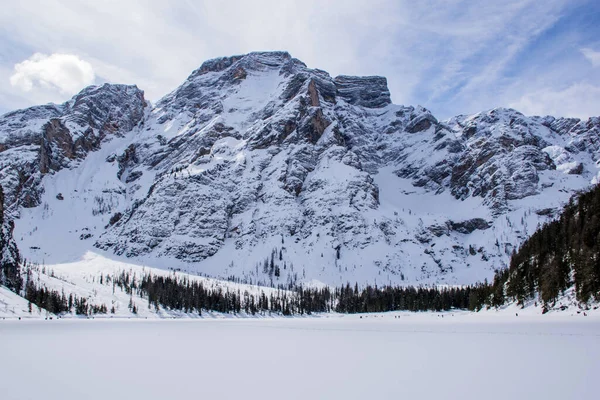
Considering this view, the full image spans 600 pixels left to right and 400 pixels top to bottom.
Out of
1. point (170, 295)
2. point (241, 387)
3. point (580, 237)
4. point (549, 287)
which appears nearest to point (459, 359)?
point (241, 387)

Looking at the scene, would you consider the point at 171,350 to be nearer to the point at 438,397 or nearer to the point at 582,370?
the point at 438,397

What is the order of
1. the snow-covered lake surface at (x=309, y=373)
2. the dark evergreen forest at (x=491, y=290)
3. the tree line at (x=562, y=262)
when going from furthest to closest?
the dark evergreen forest at (x=491, y=290)
the tree line at (x=562, y=262)
the snow-covered lake surface at (x=309, y=373)

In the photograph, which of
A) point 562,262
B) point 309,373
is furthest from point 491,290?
point 309,373

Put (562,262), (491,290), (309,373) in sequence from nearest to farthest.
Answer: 1. (309,373)
2. (562,262)
3. (491,290)

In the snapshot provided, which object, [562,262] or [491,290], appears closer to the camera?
[562,262]

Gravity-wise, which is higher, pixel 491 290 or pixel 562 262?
pixel 562 262

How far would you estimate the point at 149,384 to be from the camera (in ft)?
69.6

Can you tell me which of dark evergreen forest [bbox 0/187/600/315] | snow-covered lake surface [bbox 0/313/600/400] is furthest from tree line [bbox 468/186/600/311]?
snow-covered lake surface [bbox 0/313/600/400]

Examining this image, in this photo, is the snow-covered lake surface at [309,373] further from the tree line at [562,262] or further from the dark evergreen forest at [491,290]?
the dark evergreen forest at [491,290]

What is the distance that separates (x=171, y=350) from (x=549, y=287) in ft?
223

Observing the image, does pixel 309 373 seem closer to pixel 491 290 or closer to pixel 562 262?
pixel 562 262

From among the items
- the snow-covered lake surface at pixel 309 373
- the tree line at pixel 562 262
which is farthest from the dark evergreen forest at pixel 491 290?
the snow-covered lake surface at pixel 309 373

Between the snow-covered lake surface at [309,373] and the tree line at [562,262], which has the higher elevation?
the tree line at [562,262]

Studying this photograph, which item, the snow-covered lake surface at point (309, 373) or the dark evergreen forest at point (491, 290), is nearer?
the snow-covered lake surface at point (309, 373)
